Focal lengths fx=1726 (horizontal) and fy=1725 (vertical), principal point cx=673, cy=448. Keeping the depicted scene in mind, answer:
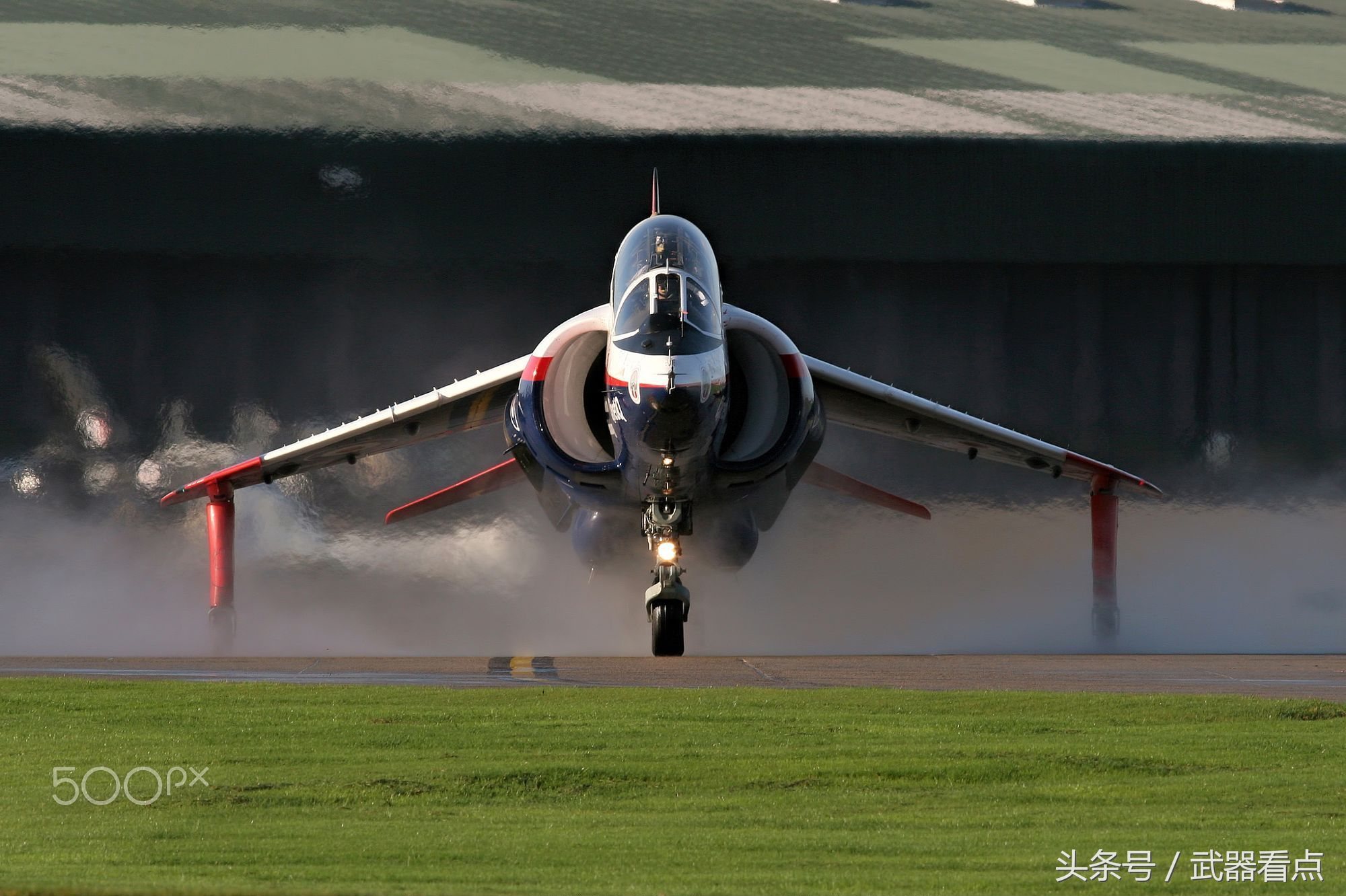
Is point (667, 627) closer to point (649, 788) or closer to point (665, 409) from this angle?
point (665, 409)

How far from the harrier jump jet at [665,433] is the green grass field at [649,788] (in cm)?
354

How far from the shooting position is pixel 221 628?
23.6 metres

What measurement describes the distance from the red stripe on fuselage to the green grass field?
198 inches

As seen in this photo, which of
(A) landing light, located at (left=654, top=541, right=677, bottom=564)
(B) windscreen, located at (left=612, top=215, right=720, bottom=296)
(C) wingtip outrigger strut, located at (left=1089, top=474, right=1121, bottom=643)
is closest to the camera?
(B) windscreen, located at (left=612, top=215, right=720, bottom=296)

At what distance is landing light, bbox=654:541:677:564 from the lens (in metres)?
18.8

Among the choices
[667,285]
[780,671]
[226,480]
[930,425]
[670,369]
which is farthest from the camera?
[226,480]

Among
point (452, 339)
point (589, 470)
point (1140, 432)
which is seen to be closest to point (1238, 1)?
point (1140, 432)

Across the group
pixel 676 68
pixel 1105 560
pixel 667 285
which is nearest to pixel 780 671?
pixel 667 285

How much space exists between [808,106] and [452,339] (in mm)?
7965

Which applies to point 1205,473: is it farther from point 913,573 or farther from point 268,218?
point 268,218

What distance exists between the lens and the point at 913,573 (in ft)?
95.2

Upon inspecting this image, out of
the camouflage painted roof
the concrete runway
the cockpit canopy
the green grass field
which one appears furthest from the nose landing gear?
the camouflage painted roof

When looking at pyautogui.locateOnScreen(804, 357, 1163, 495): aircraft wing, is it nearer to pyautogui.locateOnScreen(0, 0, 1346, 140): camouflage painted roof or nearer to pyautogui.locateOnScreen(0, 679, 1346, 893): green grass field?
pyautogui.locateOnScreen(0, 679, 1346, 893): green grass field

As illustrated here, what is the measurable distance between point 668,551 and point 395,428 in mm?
5671
